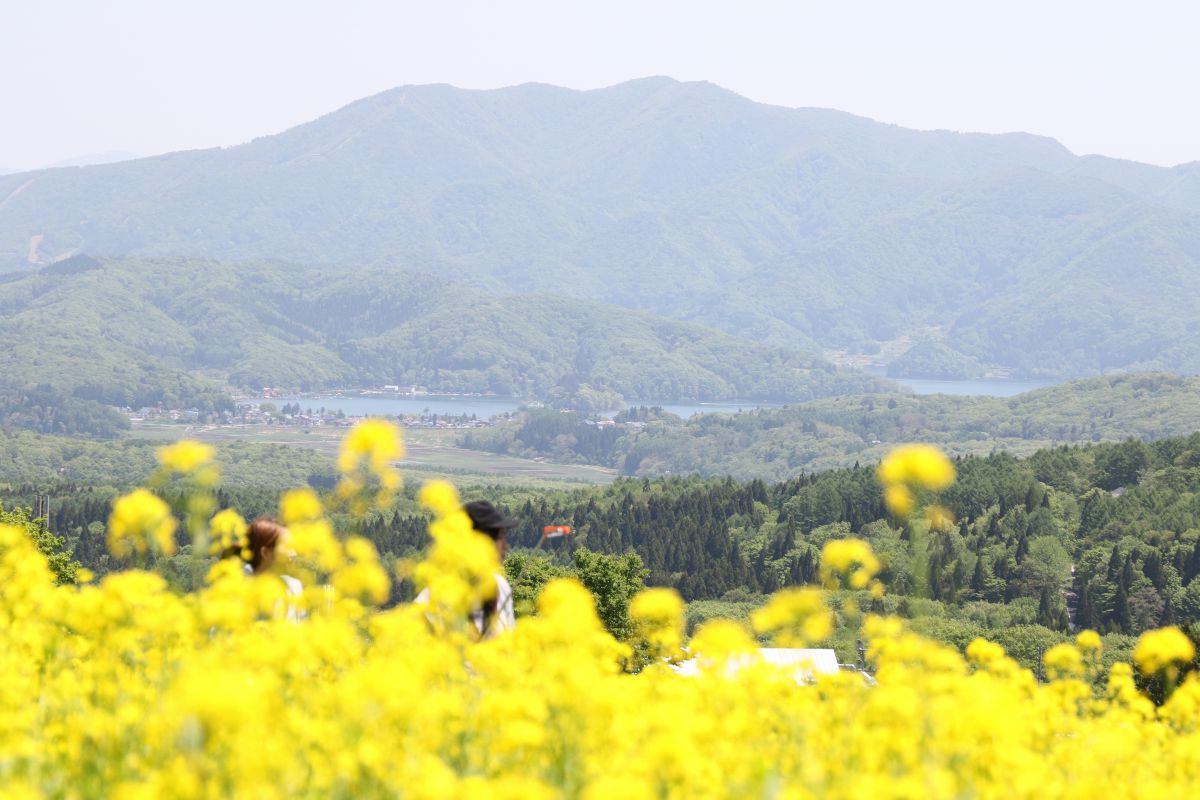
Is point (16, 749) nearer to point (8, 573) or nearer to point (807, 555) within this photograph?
point (8, 573)

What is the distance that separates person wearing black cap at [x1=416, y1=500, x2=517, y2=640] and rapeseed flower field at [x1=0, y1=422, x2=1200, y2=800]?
484 mm

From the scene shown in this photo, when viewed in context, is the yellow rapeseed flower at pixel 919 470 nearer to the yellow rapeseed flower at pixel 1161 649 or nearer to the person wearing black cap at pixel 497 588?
the yellow rapeseed flower at pixel 1161 649

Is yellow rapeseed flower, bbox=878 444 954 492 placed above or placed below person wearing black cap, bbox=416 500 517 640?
above

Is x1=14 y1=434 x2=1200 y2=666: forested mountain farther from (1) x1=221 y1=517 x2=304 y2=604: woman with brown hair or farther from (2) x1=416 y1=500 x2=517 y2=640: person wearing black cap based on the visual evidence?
(1) x1=221 y1=517 x2=304 y2=604: woman with brown hair

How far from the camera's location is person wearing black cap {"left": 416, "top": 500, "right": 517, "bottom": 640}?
1158cm

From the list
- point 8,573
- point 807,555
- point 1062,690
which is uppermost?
point 8,573

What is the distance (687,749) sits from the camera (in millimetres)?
7023

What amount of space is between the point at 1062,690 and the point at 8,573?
10.4m

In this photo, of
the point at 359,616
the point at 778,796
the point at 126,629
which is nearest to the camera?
the point at 778,796

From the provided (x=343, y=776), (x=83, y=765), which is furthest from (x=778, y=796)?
(x=83, y=765)

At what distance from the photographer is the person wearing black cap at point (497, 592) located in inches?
456

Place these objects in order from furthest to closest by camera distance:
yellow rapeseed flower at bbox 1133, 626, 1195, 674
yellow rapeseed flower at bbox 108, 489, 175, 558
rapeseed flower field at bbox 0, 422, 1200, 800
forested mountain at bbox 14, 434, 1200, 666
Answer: forested mountain at bbox 14, 434, 1200, 666
yellow rapeseed flower at bbox 1133, 626, 1195, 674
yellow rapeseed flower at bbox 108, 489, 175, 558
rapeseed flower field at bbox 0, 422, 1200, 800

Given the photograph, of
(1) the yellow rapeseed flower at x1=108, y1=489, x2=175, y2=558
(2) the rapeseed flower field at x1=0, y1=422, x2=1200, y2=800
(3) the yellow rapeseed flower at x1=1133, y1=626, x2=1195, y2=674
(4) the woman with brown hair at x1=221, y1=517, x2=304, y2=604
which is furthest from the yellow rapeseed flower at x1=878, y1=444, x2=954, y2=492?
(4) the woman with brown hair at x1=221, y1=517, x2=304, y2=604

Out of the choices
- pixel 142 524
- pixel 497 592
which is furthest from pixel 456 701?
pixel 497 592
